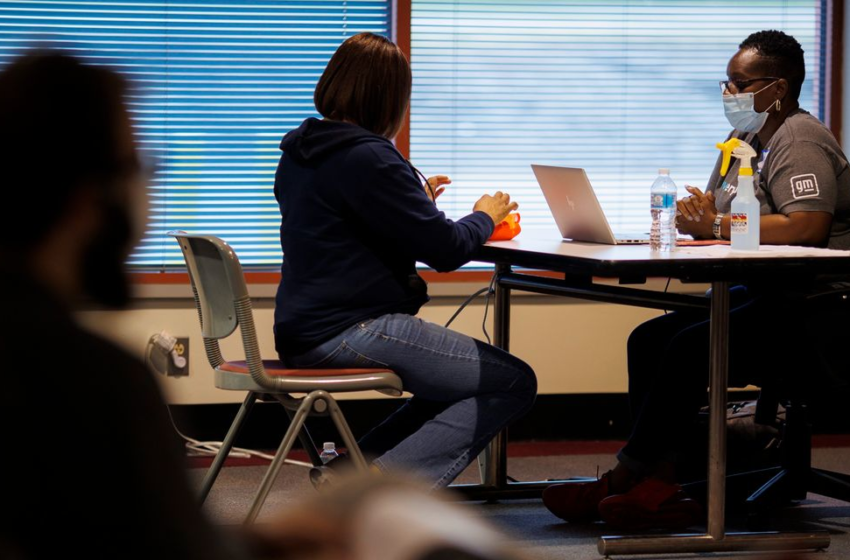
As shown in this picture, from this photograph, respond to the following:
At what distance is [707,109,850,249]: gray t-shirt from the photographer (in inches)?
101

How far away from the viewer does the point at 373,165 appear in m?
2.31

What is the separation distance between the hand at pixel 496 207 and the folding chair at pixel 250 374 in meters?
0.52

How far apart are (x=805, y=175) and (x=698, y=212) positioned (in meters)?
0.26

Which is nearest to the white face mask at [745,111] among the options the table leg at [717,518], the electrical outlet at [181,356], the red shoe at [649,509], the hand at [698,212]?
the hand at [698,212]

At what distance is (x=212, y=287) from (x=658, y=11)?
218 centimetres

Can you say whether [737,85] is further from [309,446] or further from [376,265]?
[309,446]

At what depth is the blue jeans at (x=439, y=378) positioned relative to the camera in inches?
92.4

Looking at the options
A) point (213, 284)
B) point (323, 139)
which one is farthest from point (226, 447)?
point (323, 139)

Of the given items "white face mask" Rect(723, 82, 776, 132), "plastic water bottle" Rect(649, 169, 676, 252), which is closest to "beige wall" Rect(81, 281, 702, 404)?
"white face mask" Rect(723, 82, 776, 132)

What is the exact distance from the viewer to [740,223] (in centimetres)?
243

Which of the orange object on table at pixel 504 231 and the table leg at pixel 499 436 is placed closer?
the orange object on table at pixel 504 231

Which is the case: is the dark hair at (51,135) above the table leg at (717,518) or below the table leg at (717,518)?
above

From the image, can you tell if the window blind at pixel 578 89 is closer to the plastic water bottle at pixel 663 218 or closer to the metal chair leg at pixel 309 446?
the plastic water bottle at pixel 663 218

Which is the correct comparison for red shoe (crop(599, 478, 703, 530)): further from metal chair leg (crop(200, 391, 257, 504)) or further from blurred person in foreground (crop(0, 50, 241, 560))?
blurred person in foreground (crop(0, 50, 241, 560))
